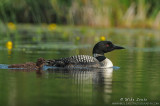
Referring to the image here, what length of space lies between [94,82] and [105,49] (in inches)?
148

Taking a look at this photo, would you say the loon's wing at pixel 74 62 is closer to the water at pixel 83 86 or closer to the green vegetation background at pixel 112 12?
the water at pixel 83 86

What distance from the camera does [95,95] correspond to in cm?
702

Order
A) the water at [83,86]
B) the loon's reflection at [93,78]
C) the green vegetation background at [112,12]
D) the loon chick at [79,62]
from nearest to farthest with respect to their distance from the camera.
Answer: the water at [83,86], the loon's reflection at [93,78], the loon chick at [79,62], the green vegetation background at [112,12]

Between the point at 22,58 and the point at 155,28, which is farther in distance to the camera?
the point at 155,28

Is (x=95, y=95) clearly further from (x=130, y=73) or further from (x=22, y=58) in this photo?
(x=22, y=58)

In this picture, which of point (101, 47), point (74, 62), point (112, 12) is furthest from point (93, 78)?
point (112, 12)

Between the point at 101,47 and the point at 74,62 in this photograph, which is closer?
the point at 74,62

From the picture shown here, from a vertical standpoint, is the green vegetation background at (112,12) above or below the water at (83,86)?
above

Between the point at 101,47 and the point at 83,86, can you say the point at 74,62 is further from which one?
the point at 83,86

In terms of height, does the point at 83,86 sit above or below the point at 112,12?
below

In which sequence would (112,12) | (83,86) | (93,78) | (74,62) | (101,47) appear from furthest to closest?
(112,12), (101,47), (74,62), (93,78), (83,86)

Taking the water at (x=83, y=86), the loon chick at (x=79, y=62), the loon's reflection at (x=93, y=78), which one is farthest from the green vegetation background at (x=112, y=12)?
the loon's reflection at (x=93, y=78)

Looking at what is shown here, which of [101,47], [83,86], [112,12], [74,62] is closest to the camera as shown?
[83,86]

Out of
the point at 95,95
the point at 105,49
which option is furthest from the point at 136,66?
the point at 95,95
